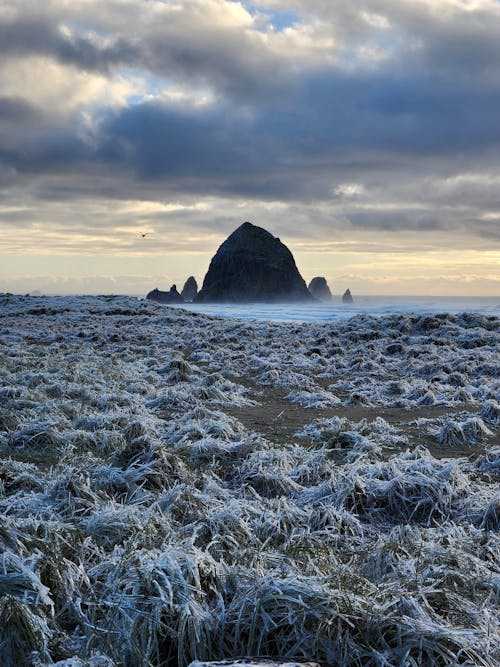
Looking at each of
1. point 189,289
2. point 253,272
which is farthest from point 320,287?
point 253,272

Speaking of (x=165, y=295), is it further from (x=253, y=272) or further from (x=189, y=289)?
(x=189, y=289)

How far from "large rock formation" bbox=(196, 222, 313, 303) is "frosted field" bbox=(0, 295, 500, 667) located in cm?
10961

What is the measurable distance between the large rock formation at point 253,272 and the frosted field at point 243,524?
360ft

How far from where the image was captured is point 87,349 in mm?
17625

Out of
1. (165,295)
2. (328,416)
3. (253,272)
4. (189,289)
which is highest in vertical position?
(253,272)

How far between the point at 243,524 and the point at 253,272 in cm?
11706

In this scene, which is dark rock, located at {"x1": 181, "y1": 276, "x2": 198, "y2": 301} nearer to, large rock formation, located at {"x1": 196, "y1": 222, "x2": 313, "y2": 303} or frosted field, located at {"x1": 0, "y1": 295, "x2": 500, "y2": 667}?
large rock formation, located at {"x1": 196, "y1": 222, "x2": 313, "y2": 303}

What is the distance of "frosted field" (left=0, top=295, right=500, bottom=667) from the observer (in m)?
2.70

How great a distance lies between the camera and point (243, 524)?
424 cm

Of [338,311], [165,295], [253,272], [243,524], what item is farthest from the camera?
[165,295]

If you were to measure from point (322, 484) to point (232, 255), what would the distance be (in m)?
119

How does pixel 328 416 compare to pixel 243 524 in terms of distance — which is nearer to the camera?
pixel 243 524

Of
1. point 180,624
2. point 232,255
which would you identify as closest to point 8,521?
point 180,624

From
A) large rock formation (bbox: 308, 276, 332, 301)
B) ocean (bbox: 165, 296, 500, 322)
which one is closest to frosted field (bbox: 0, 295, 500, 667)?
ocean (bbox: 165, 296, 500, 322)
